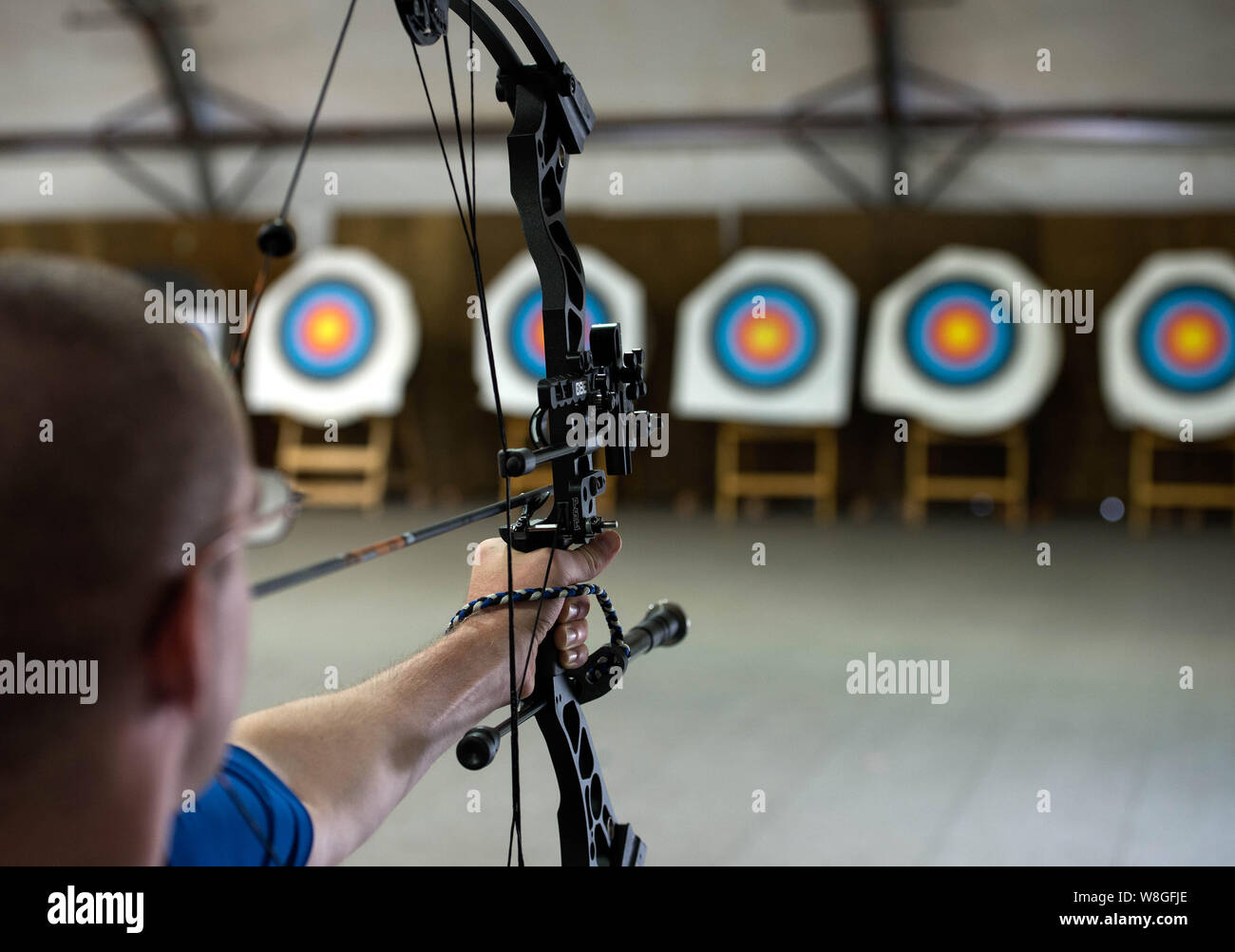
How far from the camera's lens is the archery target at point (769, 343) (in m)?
5.07

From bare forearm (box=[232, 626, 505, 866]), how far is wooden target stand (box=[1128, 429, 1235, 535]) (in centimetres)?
434

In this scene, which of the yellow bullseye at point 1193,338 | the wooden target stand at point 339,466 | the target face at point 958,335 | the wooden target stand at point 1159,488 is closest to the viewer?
the wooden target stand at point 1159,488

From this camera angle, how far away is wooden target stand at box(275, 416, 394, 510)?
5262 millimetres

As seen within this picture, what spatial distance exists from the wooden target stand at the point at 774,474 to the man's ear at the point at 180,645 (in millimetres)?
4490

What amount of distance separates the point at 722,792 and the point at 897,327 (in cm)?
354

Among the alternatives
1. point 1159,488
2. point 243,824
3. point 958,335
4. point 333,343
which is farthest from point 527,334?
point 243,824

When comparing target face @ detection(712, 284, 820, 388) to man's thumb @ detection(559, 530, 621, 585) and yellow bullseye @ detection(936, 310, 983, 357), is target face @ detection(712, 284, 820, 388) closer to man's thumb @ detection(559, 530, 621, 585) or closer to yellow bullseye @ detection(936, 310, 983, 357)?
yellow bullseye @ detection(936, 310, 983, 357)

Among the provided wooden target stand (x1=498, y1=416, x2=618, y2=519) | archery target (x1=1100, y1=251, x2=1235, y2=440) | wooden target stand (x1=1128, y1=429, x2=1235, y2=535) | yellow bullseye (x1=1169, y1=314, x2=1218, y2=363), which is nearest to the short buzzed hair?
wooden target stand (x1=498, y1=416, x2=618, y2=519)

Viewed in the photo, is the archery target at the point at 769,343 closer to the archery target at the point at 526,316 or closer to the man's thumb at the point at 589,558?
the archery target at the point at 526,316

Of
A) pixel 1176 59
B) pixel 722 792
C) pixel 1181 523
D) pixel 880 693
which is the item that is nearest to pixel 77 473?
pixel 722 792

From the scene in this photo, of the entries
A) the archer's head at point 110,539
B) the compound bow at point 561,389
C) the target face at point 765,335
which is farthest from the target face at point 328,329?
the archer's head at point 110,539

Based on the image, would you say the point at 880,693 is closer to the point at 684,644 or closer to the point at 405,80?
the point at 684,644

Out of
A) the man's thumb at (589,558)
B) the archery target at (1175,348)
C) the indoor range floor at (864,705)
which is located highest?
the archery target at (1175,348)

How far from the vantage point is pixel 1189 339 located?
490 cm
